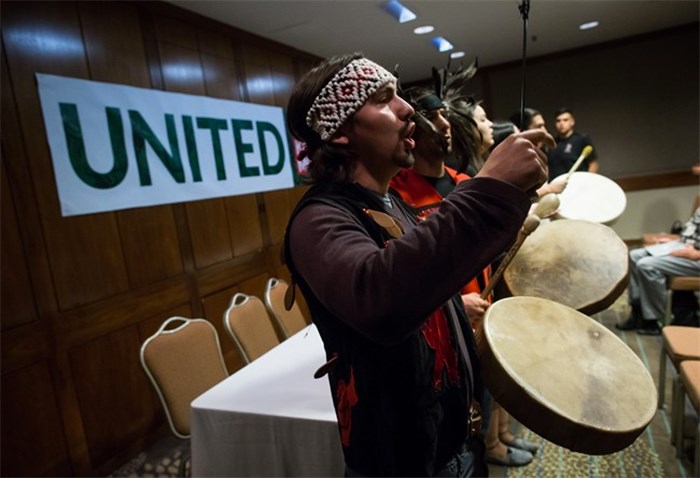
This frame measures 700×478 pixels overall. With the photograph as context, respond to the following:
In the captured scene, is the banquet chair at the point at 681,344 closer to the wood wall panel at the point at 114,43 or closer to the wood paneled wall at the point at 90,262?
the wood paneled wall at the point at 90,262

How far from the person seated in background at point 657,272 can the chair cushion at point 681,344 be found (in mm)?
1101

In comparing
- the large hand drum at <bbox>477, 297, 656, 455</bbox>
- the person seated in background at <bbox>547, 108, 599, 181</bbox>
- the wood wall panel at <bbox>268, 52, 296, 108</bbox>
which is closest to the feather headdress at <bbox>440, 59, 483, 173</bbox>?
the large hand drum at <bbox>477, 297, 656, 455</bbox>

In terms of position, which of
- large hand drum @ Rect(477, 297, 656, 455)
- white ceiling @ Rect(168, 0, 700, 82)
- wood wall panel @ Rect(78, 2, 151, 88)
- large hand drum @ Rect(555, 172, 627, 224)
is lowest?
large hand drum @ Rect(477, 297, 656, 455)

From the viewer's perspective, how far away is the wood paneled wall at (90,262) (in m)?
2.02

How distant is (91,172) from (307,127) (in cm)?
197

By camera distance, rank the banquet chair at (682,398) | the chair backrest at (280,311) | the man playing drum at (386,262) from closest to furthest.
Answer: the man playing drum at (386,262) < the banquet chair at (682,398) < the chair backrest at (280,311)

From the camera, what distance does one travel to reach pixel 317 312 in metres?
0.74

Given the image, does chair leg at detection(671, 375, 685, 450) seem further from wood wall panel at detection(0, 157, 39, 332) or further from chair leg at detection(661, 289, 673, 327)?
wood wall panel at detection(0, 157, 39, 332)

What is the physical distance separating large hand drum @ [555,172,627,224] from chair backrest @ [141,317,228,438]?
242 cm

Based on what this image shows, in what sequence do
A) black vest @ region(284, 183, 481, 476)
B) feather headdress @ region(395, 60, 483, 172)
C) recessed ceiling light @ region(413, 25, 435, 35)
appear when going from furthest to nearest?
recessed ceiling light @ region(413, 25, 435, 35), feather headdress @ region(395, 60, 483, 172), black vest @ region(284, 183, 481, 476)

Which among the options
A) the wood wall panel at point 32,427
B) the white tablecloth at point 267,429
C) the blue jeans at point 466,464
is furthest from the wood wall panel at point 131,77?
the blue jeans at point 466,464

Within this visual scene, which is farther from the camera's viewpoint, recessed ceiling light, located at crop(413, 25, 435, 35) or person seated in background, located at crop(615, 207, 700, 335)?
recessed ceiling light, located at crop(413, 25, 435, 35)

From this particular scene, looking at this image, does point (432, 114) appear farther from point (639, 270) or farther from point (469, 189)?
point (639, 270)

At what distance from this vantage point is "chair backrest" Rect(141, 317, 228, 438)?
1.75m
